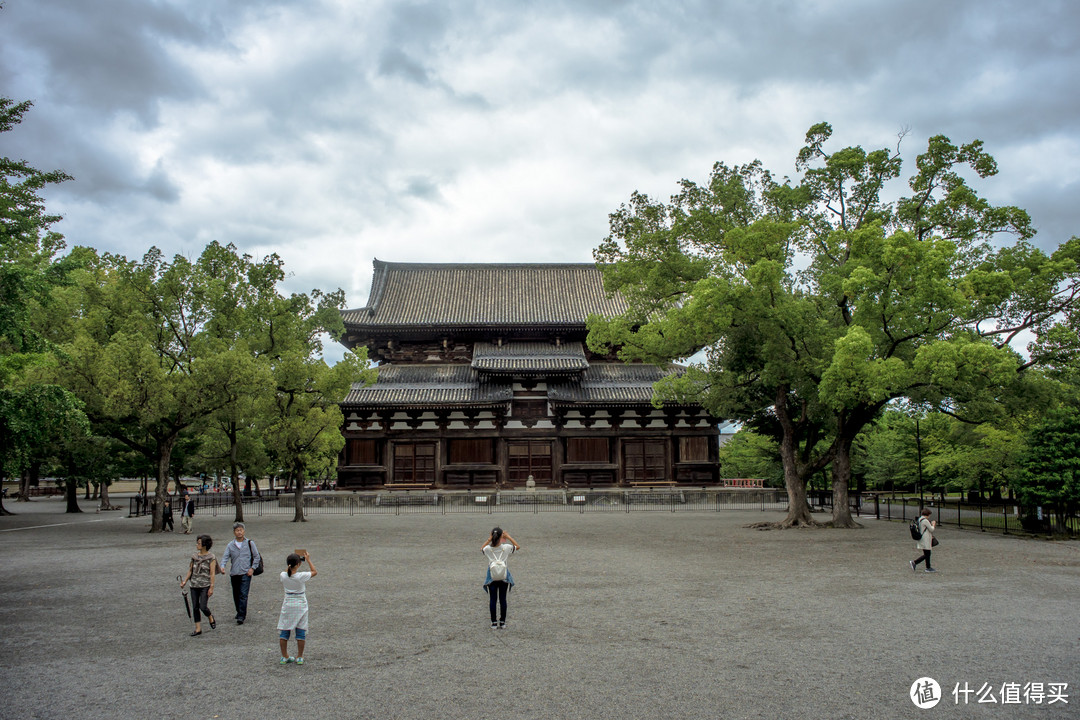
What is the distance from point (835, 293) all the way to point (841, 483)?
6.93 meters

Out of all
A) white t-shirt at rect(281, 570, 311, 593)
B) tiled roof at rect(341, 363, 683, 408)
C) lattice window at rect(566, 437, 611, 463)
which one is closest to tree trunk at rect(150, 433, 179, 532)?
tiled roof at rect(341, 363, 683, 408)

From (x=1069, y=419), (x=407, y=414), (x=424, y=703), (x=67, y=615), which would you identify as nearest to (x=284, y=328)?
(x=407, y=414)

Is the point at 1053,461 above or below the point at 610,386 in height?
below

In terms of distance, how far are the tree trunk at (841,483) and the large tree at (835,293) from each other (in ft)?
0.16

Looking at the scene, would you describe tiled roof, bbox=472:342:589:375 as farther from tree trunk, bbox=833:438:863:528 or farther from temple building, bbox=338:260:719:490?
tree trunk, bbox=833:438:863:528

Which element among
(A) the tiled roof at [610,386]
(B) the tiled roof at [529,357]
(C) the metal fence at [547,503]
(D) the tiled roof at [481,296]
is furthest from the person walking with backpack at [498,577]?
(D) the tiled roof at [481,296]

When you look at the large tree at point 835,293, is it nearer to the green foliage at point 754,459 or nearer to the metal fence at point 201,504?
the green foliage at point 754,459

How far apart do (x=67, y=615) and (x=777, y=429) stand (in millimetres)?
27909

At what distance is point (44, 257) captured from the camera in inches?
1051

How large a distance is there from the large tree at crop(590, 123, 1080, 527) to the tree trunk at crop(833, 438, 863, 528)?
0.16 feet

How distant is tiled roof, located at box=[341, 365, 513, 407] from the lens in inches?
1528

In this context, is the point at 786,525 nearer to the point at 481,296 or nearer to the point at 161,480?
the point at 161,480

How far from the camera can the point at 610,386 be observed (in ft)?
137

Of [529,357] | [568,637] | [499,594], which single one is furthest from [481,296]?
[568,637]
